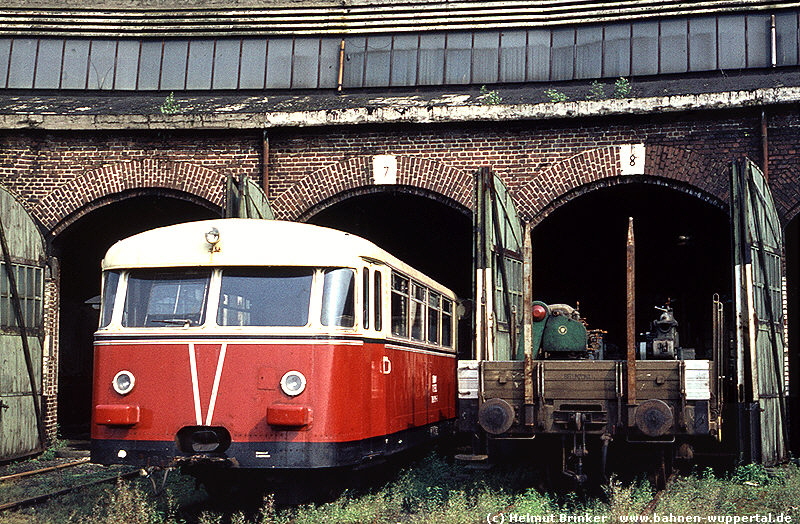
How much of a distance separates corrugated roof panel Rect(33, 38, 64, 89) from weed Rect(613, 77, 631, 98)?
362 inches

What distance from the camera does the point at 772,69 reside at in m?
15.4

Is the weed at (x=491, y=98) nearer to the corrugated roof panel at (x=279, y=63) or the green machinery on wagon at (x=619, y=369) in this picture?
the green machinery on wagon at (x=619, y=369)

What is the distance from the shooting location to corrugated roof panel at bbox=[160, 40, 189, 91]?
17.0m

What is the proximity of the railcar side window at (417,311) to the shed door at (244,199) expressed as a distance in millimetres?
3341

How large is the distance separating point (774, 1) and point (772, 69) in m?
1.09

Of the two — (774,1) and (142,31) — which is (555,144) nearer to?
(774,1)

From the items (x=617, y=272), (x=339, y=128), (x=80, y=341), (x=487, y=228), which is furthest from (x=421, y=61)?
(x=80, y=341)

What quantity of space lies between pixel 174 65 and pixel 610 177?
754cm

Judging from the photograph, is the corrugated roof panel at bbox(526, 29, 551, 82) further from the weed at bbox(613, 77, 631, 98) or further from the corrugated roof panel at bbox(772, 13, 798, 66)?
the corrugated roof panel at bbox(772, 13, 798, 66)

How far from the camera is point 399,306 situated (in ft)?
34.7

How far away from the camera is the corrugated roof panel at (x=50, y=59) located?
17188 mm

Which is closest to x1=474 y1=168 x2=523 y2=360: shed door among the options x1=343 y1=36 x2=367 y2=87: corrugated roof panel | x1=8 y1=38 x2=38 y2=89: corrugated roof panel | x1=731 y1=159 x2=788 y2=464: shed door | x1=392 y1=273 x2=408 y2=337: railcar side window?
x1=392 y1=273 x2=408 y2=337: railcar side window

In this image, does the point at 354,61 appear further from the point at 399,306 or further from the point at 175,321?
the point at 175,321

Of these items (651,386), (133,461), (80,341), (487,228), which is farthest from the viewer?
(80,341)
